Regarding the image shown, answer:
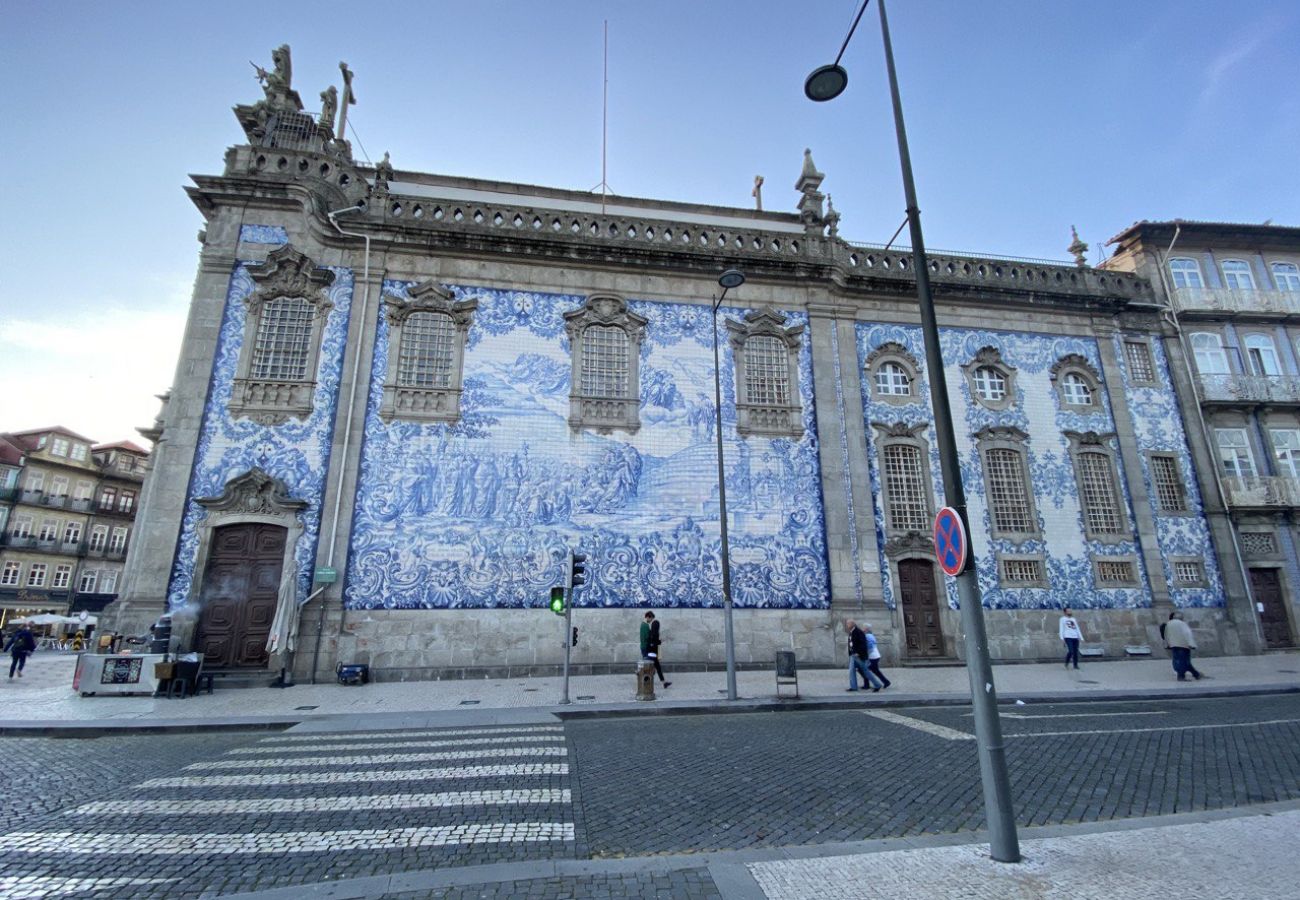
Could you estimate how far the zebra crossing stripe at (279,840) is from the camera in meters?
4.57

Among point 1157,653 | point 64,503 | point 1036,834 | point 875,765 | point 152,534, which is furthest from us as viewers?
point 64,503

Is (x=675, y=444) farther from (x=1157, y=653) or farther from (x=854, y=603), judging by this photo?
(x=1157, y=653)

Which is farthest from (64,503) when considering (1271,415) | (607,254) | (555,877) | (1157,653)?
(1271,415)

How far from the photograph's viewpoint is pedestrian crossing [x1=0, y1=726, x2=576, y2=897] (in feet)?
14.0

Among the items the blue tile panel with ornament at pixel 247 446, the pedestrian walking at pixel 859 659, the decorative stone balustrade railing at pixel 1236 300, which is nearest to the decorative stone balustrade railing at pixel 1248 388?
the decorative stone balustrade railing at pixel 1236 300

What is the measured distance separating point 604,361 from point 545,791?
12329 mm

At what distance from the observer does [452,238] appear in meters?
16.6

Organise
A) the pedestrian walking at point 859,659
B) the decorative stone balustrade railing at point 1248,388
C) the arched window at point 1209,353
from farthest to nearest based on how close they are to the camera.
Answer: the arched window at point 1209,353, the decorative stone balustrade railing at point 1248,388, the pedestrian walking at point 859,659

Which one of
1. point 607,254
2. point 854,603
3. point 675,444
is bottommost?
point 854,603

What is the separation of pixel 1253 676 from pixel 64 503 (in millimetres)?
60250

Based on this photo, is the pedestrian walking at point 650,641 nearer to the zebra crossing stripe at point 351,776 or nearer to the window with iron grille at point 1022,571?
the zebra crossing stripe at point 351,776

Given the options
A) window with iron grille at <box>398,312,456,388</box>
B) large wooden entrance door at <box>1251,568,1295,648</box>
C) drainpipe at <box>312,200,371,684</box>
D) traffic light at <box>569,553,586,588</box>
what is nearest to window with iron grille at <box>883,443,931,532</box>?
traffic light at <box>569,553,586,588</box>

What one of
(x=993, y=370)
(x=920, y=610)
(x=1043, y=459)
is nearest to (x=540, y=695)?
(x=920, y=610)

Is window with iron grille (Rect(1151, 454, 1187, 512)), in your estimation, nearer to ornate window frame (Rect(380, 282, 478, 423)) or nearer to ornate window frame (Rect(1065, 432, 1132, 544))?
ornate window frame (Rect(1065, 432, 1132, 544))
